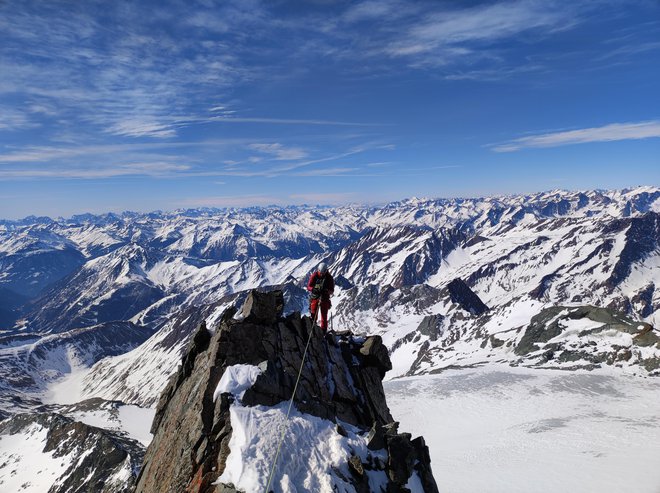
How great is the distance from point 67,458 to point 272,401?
88849 millimetres

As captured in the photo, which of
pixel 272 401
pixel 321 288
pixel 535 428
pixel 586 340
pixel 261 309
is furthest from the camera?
pixel 586 340

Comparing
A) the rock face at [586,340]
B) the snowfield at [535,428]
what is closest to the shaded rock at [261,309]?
the snowfield at [535,428]

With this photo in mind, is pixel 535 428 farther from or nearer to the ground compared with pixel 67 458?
farther from the ground

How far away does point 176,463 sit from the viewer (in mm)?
17406

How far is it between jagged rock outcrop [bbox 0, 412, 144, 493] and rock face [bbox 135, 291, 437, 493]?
43058 mm

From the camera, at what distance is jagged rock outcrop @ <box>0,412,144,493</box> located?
6550 cm

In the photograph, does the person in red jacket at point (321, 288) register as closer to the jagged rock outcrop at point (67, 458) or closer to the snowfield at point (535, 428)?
the snowfield at point (535, 428)

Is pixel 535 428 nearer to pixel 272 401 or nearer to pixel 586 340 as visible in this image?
pixel 272 401

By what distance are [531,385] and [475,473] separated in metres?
29.7

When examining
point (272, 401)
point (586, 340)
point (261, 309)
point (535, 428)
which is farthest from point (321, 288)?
point (586, 340)

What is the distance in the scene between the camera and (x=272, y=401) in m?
18.9

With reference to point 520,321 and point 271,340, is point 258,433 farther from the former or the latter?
point 520,321

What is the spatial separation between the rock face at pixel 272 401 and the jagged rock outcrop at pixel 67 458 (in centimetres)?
4306

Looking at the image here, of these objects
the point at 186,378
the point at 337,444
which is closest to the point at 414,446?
the point at 337,444
